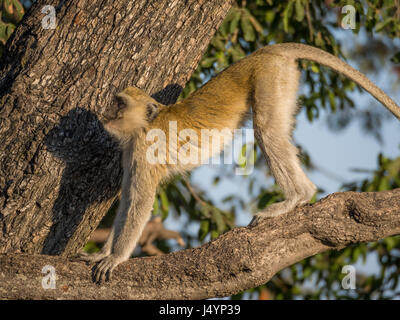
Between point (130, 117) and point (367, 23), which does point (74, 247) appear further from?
point (367, 23)

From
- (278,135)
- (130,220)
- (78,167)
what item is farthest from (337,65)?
(78,167)

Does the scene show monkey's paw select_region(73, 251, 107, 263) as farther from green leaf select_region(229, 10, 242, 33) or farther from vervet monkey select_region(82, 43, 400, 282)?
green leaf select_region(229, 10, 242, 33)

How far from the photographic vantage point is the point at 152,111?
3.88 metres

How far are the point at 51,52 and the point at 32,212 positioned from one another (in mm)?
1029

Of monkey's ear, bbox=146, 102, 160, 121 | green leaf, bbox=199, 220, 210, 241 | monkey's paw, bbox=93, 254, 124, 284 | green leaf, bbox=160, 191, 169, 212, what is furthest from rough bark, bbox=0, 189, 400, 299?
green leaf, bbox=199, 220, 210, 241

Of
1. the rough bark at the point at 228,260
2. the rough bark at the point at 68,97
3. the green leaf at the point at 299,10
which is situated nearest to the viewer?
the rough bark at the point at 228,260

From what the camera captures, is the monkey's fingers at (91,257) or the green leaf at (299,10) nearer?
the monkey's fingers at (91,257)

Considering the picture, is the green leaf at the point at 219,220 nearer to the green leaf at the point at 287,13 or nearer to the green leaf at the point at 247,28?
the green leaf at the point at 247,28

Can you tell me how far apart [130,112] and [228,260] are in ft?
4.22

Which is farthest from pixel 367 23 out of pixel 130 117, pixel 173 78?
pixel 130 117

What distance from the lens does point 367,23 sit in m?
4.84

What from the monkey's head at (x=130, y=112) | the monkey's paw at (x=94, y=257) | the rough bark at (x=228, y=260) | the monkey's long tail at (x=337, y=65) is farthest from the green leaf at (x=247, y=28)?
the monkey's paw at (x=94, y=257)

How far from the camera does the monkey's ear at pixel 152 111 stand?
3.85m

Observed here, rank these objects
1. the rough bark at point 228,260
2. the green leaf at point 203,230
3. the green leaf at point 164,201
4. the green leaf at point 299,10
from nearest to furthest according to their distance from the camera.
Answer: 1. the rough bark at point 228,260
2. the green leaf at point 299,10
3. the green leaf at point 164,201
4. the green leaf at point 203,230
